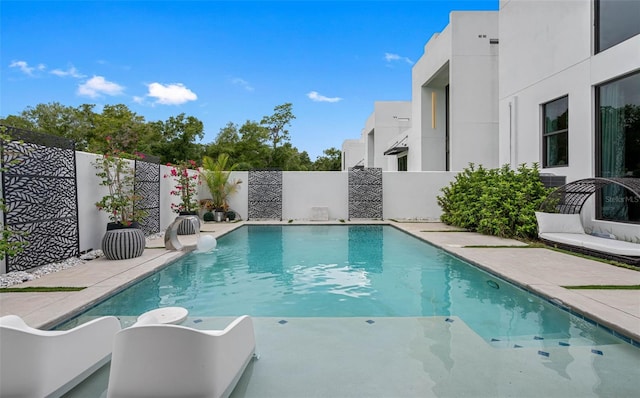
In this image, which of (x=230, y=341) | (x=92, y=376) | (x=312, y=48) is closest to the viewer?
(x=230, y=341)

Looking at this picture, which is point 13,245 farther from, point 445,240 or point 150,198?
point 445,240

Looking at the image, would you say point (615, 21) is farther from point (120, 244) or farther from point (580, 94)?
point (120, 244)

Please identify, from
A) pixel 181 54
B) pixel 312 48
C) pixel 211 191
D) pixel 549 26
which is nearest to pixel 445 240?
pixel 549 26

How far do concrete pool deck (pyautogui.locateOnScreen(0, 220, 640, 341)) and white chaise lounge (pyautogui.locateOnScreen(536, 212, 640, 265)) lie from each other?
1.10 ft

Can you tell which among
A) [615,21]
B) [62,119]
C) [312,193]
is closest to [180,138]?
[62,119]

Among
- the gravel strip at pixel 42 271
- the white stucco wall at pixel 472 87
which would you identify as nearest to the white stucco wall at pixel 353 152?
the white stucco wall at pixel 472 87

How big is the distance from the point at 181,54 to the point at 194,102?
10458mm

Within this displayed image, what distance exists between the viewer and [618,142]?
8.13m

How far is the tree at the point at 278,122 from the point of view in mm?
31859

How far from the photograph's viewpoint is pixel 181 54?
19.5 m

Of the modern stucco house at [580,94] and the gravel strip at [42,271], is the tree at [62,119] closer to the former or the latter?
the gravel strip at [42,271]

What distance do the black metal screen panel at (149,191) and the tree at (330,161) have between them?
41823 millimetres

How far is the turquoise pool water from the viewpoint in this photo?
4.30 m

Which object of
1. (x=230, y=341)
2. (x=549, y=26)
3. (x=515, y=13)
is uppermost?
(x=515, y=13)
